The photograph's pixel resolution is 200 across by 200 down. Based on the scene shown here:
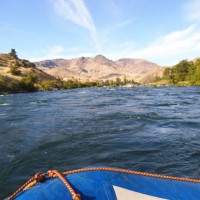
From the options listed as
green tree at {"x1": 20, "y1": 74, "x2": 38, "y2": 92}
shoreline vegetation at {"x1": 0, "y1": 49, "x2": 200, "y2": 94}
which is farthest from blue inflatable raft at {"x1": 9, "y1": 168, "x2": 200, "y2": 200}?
green tree at {"x1": 20, "y1": 74, "x2": 38, "y2": 92}

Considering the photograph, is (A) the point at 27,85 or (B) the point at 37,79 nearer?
(A) the point at 27,85

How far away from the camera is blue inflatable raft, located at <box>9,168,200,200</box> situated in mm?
3906

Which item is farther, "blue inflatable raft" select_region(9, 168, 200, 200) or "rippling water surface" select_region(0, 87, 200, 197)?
"rippling water surface" select_region(0, 87, 200, 197)

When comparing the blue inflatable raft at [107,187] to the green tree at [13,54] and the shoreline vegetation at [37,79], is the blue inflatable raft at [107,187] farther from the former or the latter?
the green tree at [13,54]

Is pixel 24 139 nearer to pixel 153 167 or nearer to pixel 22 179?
pixel 22 179

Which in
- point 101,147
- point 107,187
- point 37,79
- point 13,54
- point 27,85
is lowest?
point 27,85

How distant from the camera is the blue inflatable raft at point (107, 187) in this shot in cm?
391

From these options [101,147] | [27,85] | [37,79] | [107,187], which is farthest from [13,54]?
[107,187]

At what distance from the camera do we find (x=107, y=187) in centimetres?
416

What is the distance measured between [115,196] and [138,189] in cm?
49

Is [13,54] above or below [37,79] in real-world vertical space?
above

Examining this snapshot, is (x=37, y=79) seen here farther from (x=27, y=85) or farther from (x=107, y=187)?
(x=107, y=187)

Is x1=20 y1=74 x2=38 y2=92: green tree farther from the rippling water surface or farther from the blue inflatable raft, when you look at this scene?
the blue inflatable raft

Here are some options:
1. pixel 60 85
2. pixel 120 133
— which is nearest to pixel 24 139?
pixel 120 133
